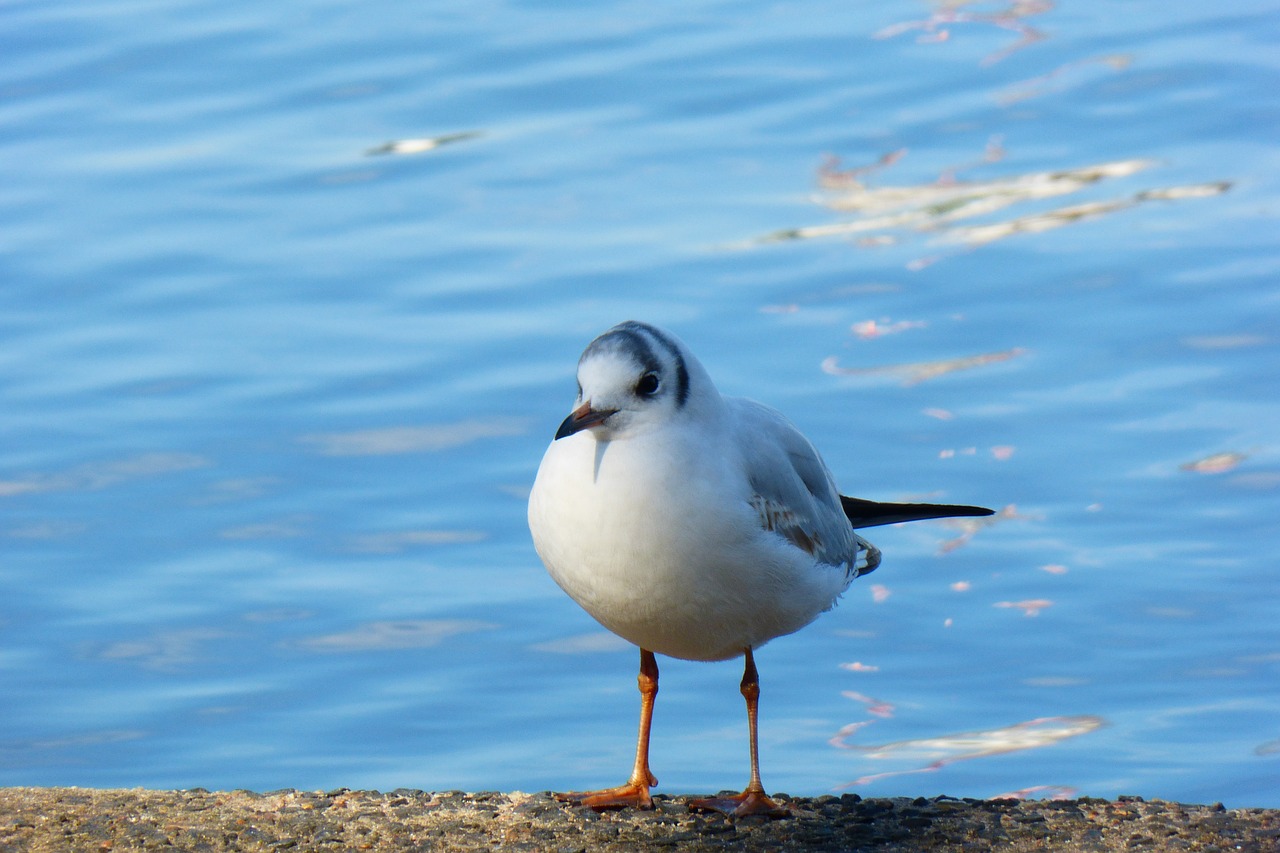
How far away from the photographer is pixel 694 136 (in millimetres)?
11500

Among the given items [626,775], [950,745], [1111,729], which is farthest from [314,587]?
[1111,729]

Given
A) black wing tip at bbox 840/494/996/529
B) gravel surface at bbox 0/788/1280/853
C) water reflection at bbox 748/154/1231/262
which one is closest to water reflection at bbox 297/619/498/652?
black wing tip at bbox 840/494/996/529

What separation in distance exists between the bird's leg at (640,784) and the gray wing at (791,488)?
22.1 inches

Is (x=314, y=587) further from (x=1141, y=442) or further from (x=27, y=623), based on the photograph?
(x=1141, y=442)

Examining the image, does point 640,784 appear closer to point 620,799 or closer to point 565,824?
point 620,799

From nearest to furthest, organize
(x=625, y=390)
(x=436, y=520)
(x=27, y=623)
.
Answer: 1. (x=625, y=390)
2. (x=27, y=623)
3. (x=436, y=520)

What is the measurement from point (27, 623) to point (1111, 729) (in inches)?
168

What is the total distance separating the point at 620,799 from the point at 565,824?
0.64 ft

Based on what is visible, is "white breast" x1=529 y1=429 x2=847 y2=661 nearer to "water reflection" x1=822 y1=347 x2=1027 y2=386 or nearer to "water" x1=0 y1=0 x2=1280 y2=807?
"water" x1=0 y1=0 x2=1280 y2=807

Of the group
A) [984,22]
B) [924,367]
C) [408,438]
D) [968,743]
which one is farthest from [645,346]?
[984,22]

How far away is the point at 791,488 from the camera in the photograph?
5090 millimetres

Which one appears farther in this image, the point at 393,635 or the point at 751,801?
the point at 393,635

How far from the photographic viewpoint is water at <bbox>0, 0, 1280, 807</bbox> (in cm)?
709

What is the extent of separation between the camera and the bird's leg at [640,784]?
5.09 m
